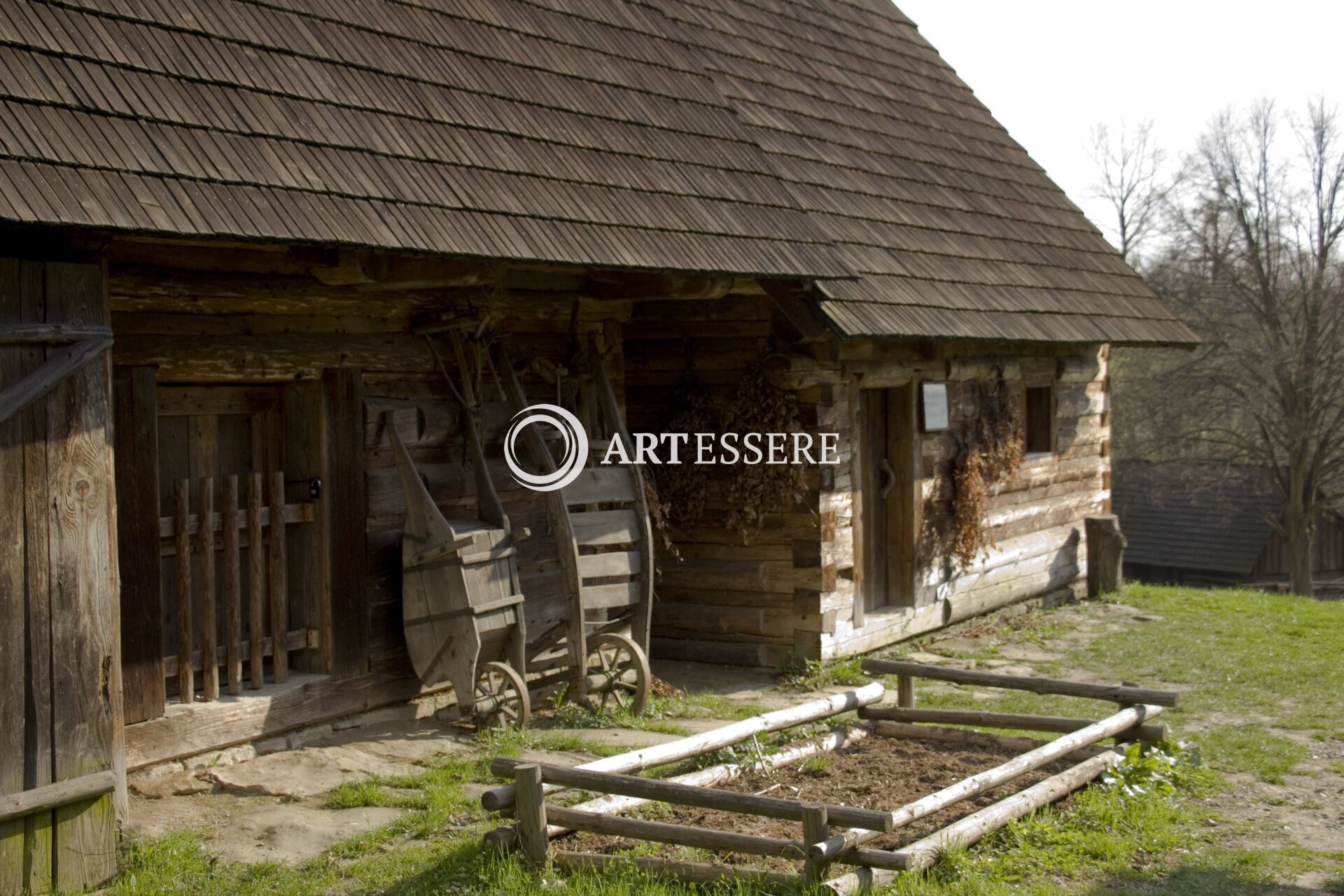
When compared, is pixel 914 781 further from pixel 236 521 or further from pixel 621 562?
pixel 236 521

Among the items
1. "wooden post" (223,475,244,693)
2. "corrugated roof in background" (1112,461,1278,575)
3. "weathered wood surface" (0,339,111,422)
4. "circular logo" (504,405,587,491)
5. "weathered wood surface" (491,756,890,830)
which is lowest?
"corrugated roof in background" (1112,461,1278,575)

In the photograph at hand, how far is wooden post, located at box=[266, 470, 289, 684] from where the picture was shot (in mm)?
6758

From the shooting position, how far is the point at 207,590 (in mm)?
6402

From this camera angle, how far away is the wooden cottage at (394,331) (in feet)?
16.3

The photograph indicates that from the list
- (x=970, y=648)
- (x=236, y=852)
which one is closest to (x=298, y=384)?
(x=236, y=852)

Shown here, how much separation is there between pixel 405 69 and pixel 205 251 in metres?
1.63

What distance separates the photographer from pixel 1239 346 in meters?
28.0

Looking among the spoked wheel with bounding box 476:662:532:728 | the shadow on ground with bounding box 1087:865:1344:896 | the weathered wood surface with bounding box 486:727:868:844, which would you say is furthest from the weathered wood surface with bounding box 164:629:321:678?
the shadow on ground with bounding box 1087:865:1344:896

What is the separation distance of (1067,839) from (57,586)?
4161mm

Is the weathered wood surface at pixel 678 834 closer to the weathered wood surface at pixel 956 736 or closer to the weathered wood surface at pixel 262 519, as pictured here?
the weathered wood surface at pixel 956 736

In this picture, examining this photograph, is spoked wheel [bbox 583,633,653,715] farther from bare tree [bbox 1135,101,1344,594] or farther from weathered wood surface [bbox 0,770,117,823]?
bare tree [bbox 1135,101,1344,594]

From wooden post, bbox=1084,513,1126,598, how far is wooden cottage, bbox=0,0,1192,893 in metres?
1.48

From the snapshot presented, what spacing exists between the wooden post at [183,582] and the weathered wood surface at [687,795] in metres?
1.85

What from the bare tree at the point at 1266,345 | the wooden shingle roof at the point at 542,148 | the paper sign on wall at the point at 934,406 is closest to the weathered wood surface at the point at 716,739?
the wooden shingle roof at the point at 542,148
